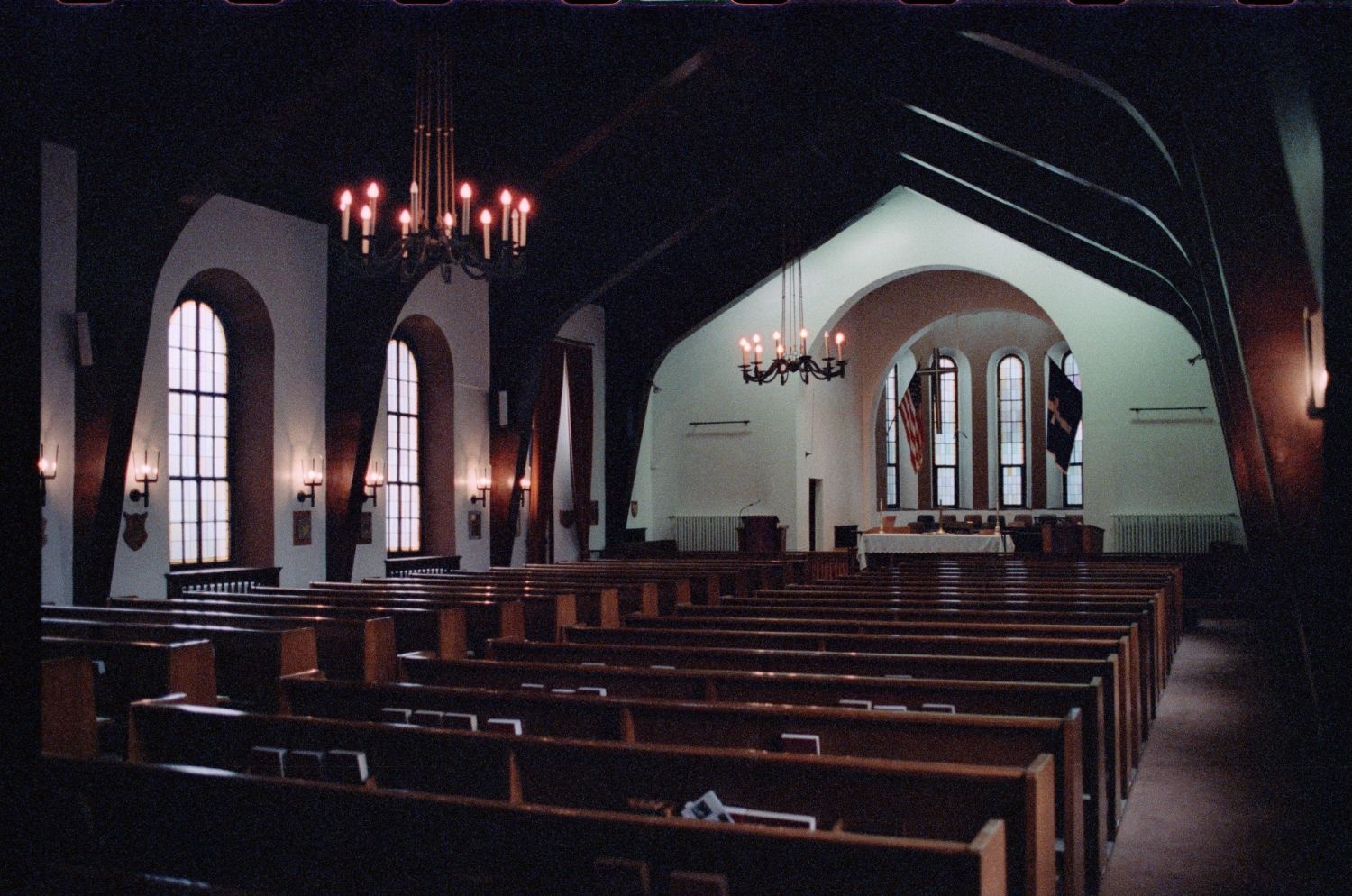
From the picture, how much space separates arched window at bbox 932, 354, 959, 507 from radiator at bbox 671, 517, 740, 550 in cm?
612

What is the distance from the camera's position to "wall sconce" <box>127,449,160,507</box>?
26.5 ft

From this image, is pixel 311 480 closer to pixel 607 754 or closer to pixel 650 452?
pixel 650 452

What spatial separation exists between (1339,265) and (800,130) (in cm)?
816

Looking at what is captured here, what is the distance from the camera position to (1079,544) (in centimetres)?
1256

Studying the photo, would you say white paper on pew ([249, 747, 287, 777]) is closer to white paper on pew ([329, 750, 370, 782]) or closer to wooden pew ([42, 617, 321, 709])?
white paper on pew ([329, 750, 370, 782])

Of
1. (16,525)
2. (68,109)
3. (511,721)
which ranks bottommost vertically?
(511,721)

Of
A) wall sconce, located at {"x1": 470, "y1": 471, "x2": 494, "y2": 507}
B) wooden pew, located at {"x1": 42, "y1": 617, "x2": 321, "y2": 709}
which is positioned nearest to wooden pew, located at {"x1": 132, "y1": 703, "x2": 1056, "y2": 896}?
wooden pew, located at {"x1": 42, "y1": 617, "x2": 321, "y2": 709}

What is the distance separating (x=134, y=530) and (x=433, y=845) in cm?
707

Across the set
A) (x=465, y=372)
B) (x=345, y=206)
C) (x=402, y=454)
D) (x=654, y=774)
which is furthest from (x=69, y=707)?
(x=465, y=372)

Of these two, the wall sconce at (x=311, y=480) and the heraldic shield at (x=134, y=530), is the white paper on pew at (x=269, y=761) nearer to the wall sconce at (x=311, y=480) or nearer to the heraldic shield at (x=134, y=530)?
the heraldic shield at (x=134, y=530)

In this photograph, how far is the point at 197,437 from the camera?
9.13m

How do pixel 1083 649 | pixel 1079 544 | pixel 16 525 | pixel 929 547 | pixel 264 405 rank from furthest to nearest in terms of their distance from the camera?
1. pixel 929 547
2. pixel 1079 544
3. pixel 264 405
4. pixel 1083 649
5. pixel 16 525

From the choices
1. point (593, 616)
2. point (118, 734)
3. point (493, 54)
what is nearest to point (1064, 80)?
point (493, 54)

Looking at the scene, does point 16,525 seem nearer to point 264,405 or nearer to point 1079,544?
point 264,405
